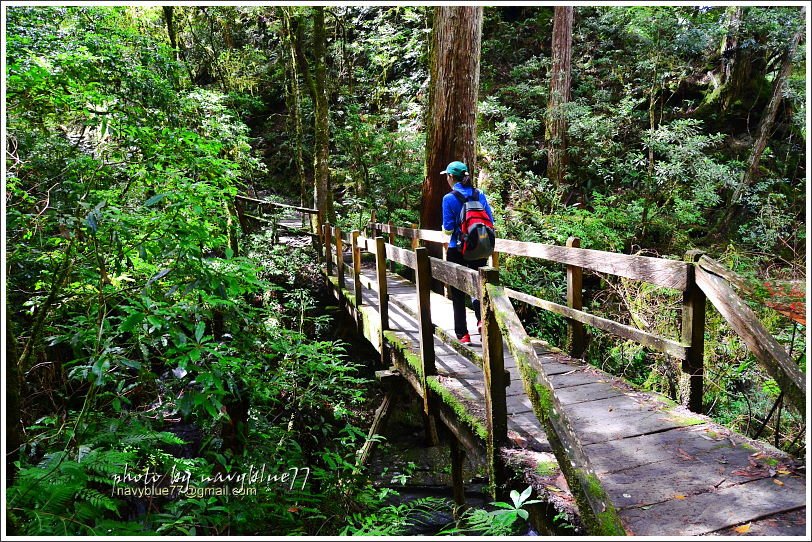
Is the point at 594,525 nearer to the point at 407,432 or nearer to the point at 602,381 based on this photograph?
the point at 602,381

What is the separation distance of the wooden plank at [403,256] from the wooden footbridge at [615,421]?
0.04 metres

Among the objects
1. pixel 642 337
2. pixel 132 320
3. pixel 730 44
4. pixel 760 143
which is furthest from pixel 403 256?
pixel 730 44

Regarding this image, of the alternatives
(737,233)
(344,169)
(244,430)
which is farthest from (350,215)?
(244,430)

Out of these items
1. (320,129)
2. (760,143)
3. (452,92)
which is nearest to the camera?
(452,92)

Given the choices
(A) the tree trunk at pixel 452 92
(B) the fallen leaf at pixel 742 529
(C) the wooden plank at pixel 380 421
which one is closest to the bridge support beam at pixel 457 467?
(C) the wooden plank at pixel 380 421

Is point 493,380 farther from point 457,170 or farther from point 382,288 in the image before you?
point 382,288

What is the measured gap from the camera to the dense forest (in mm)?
3326

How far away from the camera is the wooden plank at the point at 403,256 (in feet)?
15.1

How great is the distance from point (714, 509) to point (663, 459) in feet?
1.59

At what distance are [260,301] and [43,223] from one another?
7077 mm

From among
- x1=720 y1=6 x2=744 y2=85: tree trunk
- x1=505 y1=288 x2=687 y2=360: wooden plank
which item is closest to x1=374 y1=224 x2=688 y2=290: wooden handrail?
x1=505 y1=288 x2=687 y2=360: wooden plank

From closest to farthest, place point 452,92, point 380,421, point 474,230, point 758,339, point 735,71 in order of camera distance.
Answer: point 758,339
point 474,230
point 380,421
point 452,92
point 735,71

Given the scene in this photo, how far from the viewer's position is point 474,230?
470cm

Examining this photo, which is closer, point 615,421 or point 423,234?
point 615,421
